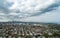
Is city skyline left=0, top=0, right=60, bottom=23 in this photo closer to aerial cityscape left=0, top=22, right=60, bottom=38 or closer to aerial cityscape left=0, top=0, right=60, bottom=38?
aerial cityscape left=0, top=0, right=60, bottom=38

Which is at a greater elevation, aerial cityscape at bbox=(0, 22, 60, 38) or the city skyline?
the city skyline

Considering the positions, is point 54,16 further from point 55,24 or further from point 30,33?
point 30,33

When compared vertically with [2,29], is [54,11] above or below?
above

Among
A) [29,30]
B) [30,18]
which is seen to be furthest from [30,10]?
[29,30]

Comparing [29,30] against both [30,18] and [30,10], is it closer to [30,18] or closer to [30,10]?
[30,18]

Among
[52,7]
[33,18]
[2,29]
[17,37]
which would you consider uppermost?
[52,7]

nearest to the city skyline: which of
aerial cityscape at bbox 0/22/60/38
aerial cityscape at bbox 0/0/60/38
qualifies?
aerial cityscape at bbox 0/0/60/38

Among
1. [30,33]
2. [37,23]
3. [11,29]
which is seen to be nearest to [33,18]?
[37,23]

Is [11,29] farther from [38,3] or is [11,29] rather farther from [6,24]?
[38,3]

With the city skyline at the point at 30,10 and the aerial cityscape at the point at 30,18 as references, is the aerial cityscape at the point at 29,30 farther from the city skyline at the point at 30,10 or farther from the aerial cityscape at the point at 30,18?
the city skyline at the point at 30,10

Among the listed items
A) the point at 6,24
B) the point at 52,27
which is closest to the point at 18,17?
the point at 6,24
